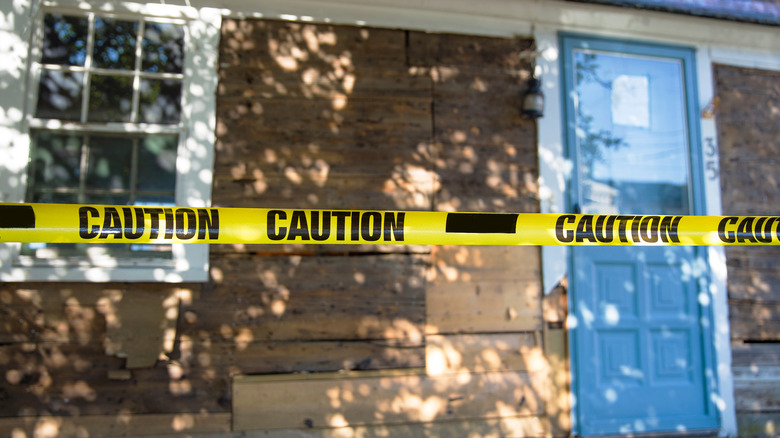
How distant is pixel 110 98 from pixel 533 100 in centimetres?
328

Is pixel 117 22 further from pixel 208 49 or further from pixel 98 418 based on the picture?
pixel 98 418

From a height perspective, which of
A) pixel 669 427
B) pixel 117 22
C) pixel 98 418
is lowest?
pixel 669 427

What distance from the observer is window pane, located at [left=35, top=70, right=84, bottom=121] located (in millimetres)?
3420

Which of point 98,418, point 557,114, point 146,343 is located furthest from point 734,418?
point 98,418

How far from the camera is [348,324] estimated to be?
11.5 ft

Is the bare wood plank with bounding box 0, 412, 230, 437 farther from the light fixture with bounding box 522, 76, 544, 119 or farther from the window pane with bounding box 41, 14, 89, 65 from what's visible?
the light fixture with bounding box 522, 76, 544, 119

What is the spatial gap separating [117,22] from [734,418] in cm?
588

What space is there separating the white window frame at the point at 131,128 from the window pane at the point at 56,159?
0.09m

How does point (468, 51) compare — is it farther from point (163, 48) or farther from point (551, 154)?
point (163, 48)

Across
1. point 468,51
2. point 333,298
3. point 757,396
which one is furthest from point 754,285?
point 333,298

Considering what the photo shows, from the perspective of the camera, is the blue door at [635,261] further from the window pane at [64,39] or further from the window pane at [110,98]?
the window pane at [64,39]

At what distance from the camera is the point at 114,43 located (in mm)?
3537

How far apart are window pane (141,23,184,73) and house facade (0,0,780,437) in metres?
0.02

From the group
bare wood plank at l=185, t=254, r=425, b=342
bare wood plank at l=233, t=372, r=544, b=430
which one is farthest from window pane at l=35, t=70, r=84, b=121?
bare wood plank at l=233, t=372, r=544, b=430
